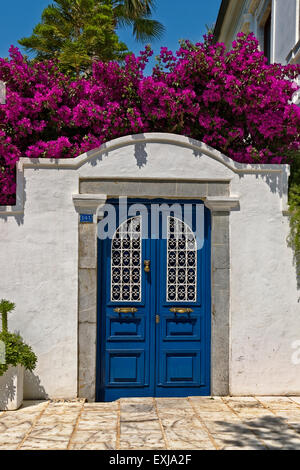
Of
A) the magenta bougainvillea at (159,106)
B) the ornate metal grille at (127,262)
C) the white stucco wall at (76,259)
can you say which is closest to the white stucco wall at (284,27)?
the magenta bougainvillea at (159,106)

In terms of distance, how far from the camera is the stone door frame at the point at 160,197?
6.50 meters

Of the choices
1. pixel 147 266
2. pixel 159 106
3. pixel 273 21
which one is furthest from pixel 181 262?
pixel 273 21

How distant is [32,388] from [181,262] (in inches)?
96.0

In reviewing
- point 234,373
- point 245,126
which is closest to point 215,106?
point 245,126

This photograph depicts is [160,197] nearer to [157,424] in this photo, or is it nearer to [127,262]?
[127,262]

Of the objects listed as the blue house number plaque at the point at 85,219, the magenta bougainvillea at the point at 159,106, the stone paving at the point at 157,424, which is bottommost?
the stone paving at the point at 157,424

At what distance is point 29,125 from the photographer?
6.95m

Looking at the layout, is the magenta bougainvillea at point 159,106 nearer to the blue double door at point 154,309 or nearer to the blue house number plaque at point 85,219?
the blue house number plaque at point 85,219

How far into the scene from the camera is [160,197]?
6.71m

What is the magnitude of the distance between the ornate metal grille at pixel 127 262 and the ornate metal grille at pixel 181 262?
40 centimetres

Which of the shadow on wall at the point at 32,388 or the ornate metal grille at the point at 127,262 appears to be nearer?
the shadow on wall at the point at 32,388

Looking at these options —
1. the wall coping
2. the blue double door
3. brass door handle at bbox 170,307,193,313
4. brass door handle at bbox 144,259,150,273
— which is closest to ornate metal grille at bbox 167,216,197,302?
the blue double door

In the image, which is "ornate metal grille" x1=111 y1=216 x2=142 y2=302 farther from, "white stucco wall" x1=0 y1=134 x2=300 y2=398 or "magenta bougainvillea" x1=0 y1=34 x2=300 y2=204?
"magenta bougainvillea" x1=0 y1=34 x2=300 y2=204

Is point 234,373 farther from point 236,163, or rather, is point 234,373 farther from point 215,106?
point 215,106
